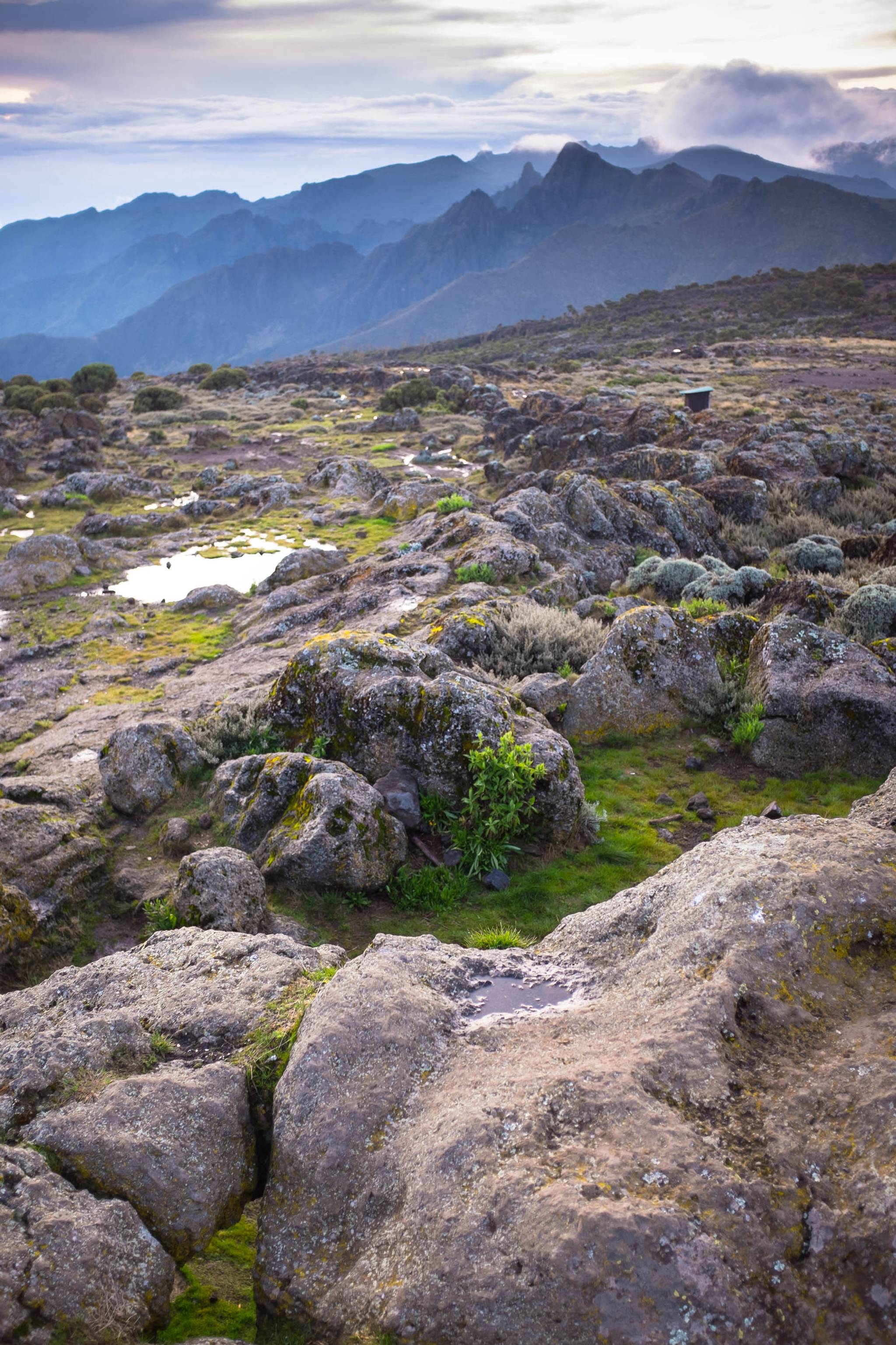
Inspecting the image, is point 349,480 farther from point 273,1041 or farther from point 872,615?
point 273,1041

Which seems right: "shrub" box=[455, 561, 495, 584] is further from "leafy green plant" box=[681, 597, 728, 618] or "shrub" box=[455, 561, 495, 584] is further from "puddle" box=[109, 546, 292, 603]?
"puddle" box=[109, 546, 292, 603]

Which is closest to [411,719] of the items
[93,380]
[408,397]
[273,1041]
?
[273,1041]

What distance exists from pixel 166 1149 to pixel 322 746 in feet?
18.7

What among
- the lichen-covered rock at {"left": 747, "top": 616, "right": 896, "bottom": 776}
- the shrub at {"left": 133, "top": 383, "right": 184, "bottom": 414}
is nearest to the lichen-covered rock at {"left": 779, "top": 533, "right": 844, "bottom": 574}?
the lichen-covered rock at {"left": 747, "top": 616, "right": 896, "bottom": 776}

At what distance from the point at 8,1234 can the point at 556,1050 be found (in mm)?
2753

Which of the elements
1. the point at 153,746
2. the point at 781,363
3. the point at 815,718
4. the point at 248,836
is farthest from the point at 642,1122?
the point at 781,363

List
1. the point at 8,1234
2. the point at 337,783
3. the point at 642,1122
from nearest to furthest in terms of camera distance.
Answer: the point at 8,1234
the point at 642,1122
the point at 337,783

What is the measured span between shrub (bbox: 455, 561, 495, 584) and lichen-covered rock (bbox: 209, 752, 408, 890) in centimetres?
733

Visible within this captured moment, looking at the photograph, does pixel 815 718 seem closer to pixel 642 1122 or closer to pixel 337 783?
pixel 337 783

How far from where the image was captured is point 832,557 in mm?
16594

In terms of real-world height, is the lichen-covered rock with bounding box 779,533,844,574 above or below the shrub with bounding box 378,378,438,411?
below

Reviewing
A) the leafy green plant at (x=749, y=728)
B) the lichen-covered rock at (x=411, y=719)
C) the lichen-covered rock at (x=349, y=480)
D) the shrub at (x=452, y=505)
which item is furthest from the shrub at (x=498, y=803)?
the lichen-covered rock at (x=349, y=480)

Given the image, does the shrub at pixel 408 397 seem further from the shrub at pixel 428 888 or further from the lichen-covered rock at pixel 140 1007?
the lichen-covered rock at pixel 140 1007

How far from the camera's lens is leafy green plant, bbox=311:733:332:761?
9461mm
